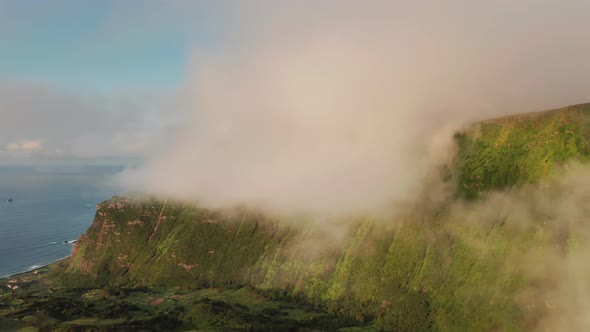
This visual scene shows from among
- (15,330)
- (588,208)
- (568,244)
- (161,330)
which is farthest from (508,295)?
(15,330)

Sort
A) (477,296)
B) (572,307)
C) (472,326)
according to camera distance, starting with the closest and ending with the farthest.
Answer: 1. (572,307)
2. (472,326)
3. (477,296)

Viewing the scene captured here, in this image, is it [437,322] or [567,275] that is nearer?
[567,275]

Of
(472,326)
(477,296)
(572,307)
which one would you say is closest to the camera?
(572,307)

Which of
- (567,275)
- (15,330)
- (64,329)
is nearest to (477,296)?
(567,275)

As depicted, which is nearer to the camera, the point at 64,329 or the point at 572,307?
the point at 572,307

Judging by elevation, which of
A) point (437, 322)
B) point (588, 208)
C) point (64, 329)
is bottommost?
point (437, 322)

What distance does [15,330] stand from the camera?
193625 mm

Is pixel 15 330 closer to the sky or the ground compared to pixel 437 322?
closer to the sky

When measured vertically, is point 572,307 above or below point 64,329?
below

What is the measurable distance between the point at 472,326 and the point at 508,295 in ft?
80.5

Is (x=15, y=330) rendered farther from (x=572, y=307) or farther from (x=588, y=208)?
(x=588, y=208)

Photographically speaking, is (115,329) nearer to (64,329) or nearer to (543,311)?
(64,329)

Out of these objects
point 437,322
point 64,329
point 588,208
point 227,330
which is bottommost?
point 437,322

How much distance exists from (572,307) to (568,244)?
32.4 meters
